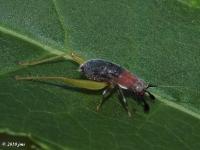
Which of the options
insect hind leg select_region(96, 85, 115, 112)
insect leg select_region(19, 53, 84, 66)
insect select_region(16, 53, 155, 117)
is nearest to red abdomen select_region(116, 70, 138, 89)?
insect select_region(16, 53, 155, 117)

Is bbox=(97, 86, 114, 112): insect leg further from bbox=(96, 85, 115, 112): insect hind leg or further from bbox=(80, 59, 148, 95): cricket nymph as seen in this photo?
bbox=(80, 59, 148, 95): cricket nymph

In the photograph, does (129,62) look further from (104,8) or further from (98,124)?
(98,124)

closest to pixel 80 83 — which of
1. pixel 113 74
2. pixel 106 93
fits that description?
pixel 106 93

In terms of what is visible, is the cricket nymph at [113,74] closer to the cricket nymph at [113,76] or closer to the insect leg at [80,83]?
the cricket nymph at [113,76]

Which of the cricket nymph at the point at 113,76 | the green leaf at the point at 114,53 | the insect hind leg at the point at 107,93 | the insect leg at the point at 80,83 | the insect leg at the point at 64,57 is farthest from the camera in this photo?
the cricket nymph at the point at 113,76

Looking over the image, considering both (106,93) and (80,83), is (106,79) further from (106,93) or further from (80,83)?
(80,83)

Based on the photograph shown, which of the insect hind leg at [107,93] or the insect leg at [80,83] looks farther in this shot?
the insect hind leg at [107,93]

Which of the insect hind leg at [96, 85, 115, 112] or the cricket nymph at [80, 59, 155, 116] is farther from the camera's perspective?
the cricket nymph at [80, 59, 155, 116]

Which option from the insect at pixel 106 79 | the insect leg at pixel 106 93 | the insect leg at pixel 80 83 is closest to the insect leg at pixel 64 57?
the insect at pixel 106 79

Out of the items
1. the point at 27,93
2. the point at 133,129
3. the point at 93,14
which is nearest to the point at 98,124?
the point at 133,129
